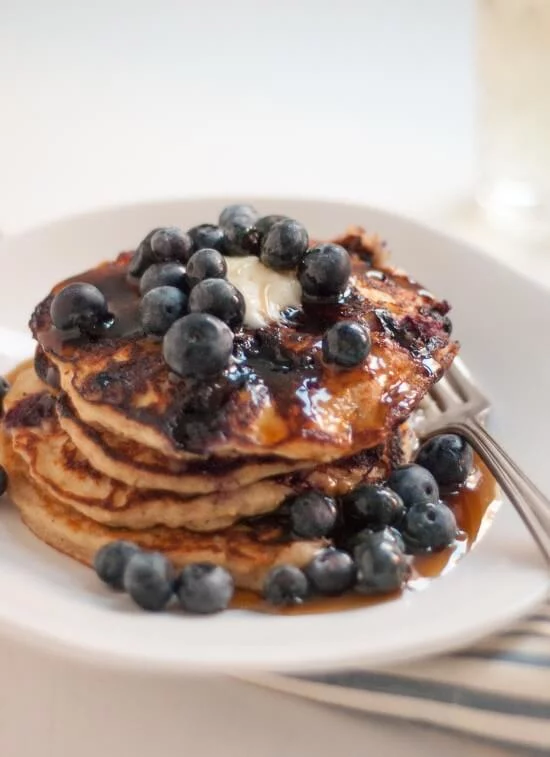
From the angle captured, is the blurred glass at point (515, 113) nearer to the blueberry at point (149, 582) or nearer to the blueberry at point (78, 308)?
the blueberry at point (78, 308)

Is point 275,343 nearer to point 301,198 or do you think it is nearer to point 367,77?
point 301,198

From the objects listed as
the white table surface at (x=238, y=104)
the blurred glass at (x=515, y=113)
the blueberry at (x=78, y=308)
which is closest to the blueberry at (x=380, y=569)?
the blueberry at (x=78, y=308)

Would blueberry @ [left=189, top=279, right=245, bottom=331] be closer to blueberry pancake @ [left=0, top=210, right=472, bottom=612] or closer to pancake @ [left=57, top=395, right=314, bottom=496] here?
blueberry pancake @ [left=0, top=210, right=472, bottom=612]

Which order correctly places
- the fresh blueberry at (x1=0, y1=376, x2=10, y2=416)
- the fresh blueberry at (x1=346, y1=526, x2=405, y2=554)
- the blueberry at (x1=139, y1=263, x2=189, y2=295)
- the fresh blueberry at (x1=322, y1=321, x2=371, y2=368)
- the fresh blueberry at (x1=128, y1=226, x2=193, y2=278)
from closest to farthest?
1. the fresh blueberry at (x1=346, y1=526, x2=405, y2=554)
2. the fresh blueberry at (x1=322, y1=321, x2=371, y2=368)
3. the blueberry at (x1=139, y1=263, x2=189, y2=295)
4. the fresh blueberry at (x1=128, y1=226, x2=193, y2=278)
5. the fresh blueberry at (x1=0, y1=376, x2=10, y2=416)

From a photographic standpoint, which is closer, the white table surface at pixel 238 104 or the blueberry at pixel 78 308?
the blueberry at pixel 78 308

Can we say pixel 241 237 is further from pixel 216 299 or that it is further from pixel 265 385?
pixel 265 385

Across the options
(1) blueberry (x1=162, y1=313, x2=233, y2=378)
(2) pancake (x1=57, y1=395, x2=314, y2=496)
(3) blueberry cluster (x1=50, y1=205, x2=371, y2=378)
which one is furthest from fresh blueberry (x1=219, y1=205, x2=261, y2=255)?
(2) pancake (x1=57, y1=395, x2=314, y2=496)
